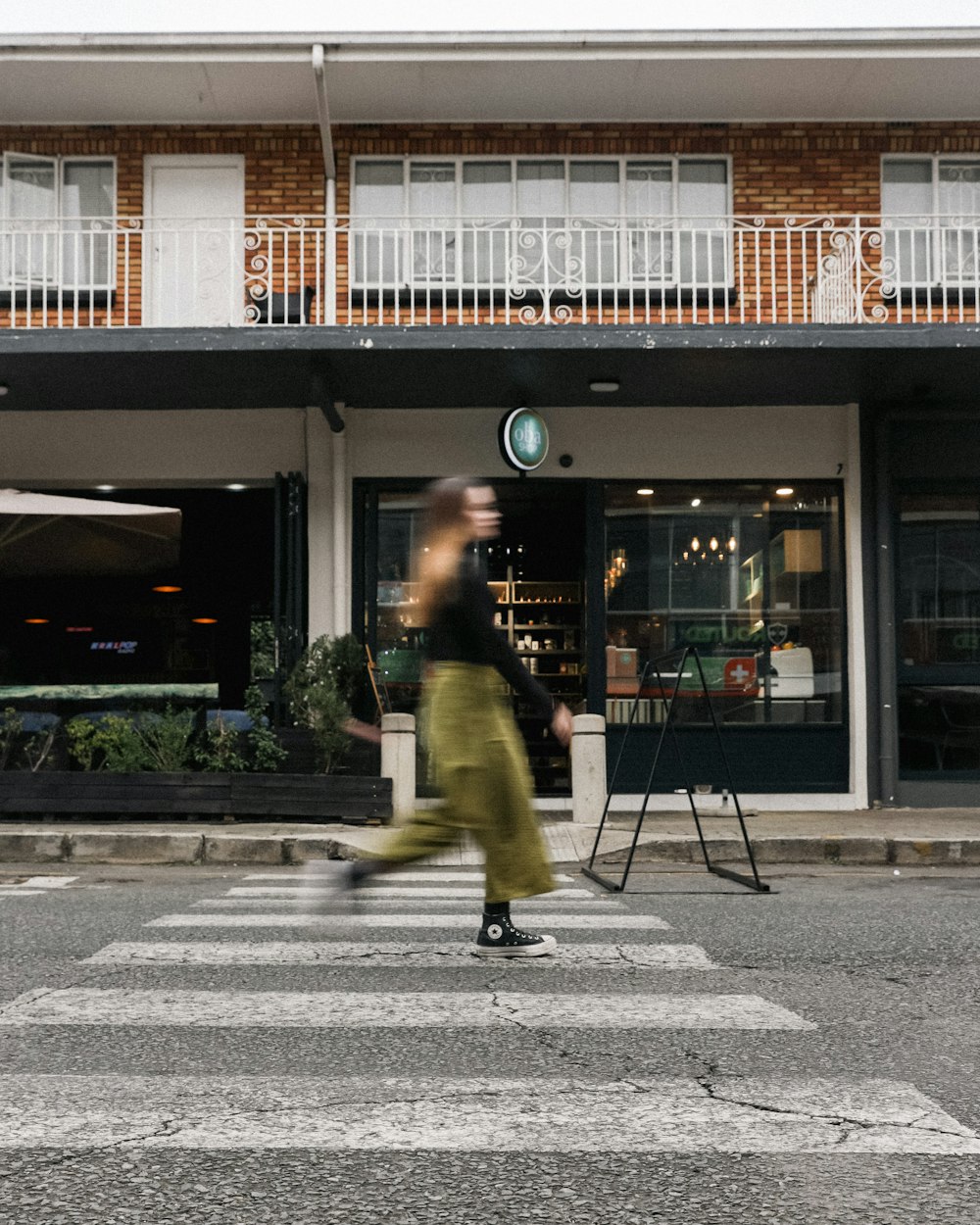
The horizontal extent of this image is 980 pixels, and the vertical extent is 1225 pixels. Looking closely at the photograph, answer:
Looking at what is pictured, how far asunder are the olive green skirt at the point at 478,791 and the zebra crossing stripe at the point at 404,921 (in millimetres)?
1187

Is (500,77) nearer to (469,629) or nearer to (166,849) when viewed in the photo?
(166,849)

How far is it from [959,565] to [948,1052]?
997cm

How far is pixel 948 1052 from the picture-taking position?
452cm

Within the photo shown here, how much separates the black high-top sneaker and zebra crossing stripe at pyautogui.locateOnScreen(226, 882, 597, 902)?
1911 millimetres

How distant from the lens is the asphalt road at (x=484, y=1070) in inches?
127

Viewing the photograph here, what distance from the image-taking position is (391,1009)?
5059mm

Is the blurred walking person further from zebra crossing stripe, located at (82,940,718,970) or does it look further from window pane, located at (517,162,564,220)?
window pane, located at (517,162,564,220)

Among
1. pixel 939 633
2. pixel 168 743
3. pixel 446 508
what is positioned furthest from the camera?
pixel 939 633

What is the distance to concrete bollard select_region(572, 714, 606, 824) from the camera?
460 inches

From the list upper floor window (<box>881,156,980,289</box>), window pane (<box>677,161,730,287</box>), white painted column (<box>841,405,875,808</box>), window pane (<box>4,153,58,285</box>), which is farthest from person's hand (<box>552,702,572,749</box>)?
window pane (<box>4,153,58,285</box>)

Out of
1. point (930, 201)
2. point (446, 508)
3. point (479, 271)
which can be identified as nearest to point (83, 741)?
point (479, 271)

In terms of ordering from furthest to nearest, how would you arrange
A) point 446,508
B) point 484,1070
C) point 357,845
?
1. point 357,845
2. point 446,508
3. point 484,1070

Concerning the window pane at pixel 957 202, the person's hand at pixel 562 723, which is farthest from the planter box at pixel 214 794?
the window pane at pixel 957 202

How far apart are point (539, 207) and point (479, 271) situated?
1.01m
